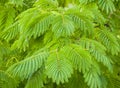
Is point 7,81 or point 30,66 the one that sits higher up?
point 30,66

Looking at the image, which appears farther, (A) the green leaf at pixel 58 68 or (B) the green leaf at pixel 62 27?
(B) the green leaf at pixel 62 27

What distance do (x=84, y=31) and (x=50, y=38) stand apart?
21 centimetres

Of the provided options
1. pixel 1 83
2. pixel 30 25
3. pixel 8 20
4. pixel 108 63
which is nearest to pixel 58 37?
pixel 30 25

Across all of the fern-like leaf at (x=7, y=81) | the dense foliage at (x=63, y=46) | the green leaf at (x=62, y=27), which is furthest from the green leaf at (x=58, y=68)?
the fern-like leaf at (x=7, y=81)

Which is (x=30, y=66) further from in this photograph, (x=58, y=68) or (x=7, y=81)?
(x=7, y=81)

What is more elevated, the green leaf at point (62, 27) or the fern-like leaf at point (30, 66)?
the green leaf at point (62, 27)

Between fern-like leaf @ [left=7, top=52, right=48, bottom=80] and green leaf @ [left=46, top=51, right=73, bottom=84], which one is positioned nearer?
green leaf @ [left=46, top=51, right=73, bottom=84]

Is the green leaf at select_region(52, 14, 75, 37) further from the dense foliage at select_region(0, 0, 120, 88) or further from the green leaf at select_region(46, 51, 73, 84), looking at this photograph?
the green leaf at select_region(46, 51, 73, 84)

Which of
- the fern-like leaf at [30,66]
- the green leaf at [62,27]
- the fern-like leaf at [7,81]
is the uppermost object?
the green leaf at [62,27]

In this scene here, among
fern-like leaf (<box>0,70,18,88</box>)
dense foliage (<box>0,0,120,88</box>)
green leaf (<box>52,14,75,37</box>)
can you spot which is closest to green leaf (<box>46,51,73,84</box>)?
dense foliage (<box>0,0,120,88</box>)

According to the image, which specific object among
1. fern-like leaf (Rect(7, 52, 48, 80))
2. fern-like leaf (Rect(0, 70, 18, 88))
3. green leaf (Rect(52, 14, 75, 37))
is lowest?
fern-like leaf (Rect(0, 70, 18, 88))

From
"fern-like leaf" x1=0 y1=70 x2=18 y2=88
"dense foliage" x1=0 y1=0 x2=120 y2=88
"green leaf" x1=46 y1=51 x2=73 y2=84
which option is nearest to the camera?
"green leaf" x1=46 y1=51 x2=73 y2=84

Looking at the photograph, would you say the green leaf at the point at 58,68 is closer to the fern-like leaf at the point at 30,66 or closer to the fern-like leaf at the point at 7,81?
the fern-like leaf at the point at 30,66

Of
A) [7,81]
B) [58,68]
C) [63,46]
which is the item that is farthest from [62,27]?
[7,81]
